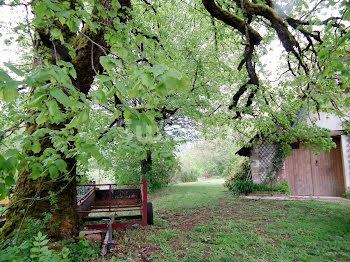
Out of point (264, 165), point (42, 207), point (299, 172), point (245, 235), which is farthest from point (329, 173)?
point (42, 207)

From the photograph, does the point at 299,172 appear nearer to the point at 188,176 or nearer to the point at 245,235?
the point at 245,235

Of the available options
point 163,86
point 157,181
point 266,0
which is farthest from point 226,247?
point 157,181

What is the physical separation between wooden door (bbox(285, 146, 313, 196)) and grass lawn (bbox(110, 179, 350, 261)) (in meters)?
2.06

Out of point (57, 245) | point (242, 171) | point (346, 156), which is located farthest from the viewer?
point (242, 171)

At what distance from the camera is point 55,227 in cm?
394

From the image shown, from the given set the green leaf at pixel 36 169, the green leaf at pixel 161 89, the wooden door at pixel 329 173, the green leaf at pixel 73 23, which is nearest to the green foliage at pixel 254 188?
the wooden door at pixel 329 173

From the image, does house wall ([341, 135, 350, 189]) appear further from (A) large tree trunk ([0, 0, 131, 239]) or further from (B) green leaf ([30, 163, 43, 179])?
(B) green leaf ([30, 163, 43, 179])

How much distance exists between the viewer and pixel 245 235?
15.9ft

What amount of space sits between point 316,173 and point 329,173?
1.55 feet

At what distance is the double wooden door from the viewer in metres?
9.18

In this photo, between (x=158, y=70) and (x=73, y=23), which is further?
(x=73, y=23)

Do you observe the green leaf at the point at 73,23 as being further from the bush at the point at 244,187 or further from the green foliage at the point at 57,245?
the bush at the point at 244,187

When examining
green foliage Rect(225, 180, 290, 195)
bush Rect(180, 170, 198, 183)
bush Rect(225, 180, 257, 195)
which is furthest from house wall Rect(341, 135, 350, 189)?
bush Rect(180, 170, 198, 183)

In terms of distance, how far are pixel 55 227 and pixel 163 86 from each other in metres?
3.98
